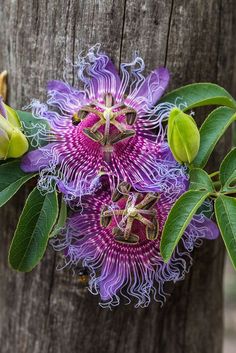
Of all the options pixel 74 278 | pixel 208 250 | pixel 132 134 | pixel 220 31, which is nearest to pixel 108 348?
pixel 74 278

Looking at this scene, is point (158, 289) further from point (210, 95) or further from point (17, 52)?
point (17, 52)

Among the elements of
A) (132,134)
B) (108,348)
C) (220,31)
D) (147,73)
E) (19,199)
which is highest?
(220,31)

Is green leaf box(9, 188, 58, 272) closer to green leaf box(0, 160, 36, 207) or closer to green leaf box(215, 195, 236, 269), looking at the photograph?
green leaf box(0, 160, 36, 207)

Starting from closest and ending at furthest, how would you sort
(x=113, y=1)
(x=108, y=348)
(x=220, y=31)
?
(x=113, y=1)
(x=220, y=31)
(x=108, y=348)

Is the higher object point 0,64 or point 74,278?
point 0,64

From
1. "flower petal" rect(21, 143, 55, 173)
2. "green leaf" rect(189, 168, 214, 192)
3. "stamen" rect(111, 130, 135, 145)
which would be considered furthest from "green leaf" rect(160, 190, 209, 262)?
"flower petal" rect(21, 143, 55, 173)
